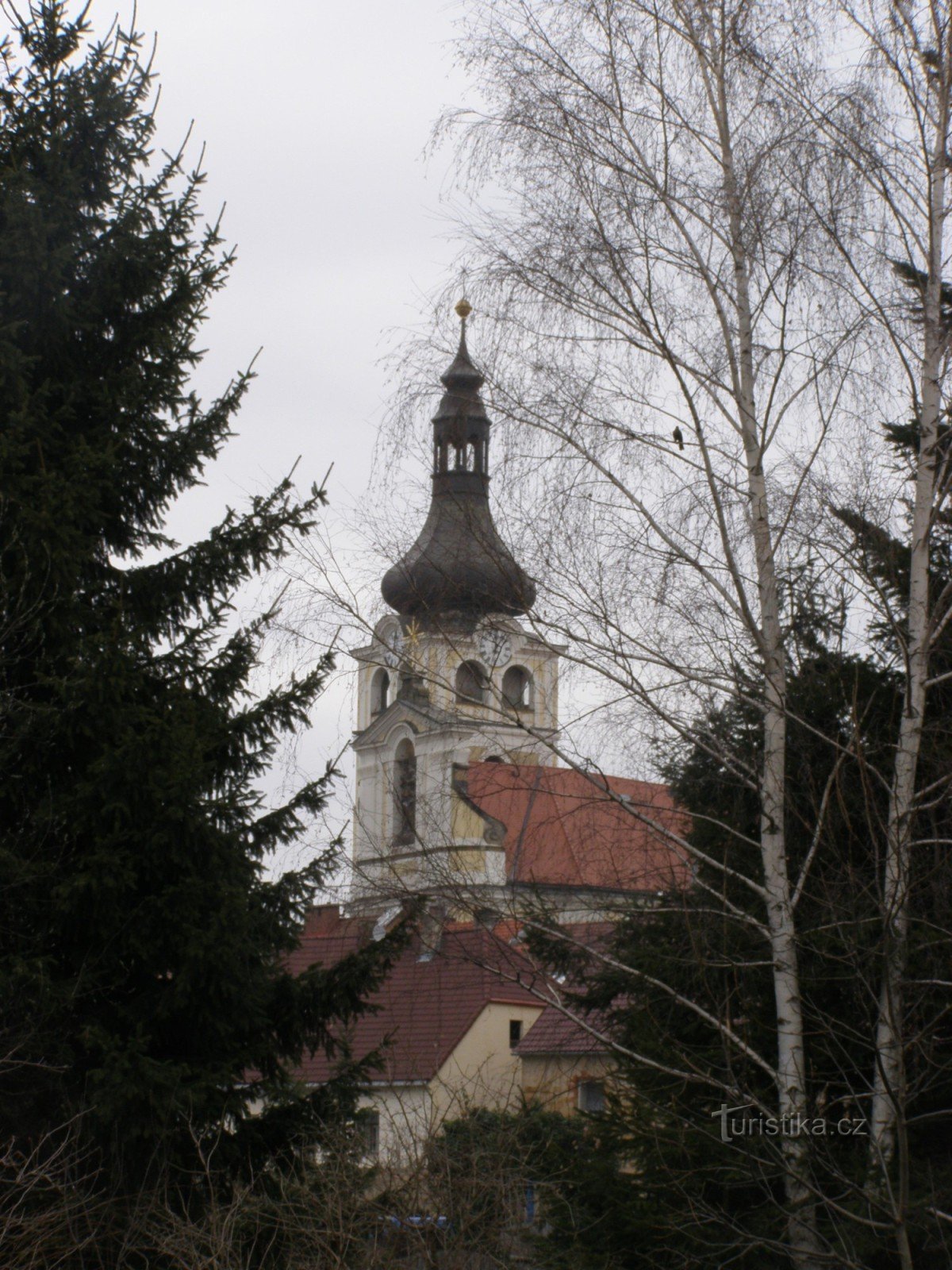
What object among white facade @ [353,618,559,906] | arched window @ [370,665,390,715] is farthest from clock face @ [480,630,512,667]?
arched window @ [370,665,390,715]

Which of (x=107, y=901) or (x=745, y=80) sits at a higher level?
(x=745, y=80)

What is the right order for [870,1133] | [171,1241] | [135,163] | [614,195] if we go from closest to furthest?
[171,1241]
[870,1133]
[614,195]
[135,163]

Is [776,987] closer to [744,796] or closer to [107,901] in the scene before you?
[744,796]

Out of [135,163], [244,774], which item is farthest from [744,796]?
[135,163]

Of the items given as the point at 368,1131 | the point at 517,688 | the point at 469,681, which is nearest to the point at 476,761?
the point at 469,681

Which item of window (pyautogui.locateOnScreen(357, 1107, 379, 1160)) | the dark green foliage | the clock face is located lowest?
the dark green foliage

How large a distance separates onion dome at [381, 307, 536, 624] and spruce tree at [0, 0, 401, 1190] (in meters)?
1.25

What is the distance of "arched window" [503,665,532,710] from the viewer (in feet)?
27.7

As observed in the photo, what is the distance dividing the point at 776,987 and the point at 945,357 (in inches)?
134

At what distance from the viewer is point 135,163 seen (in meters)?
9.98

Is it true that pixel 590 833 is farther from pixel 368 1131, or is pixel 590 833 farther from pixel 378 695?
pixel 378 695

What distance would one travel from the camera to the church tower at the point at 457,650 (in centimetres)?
823

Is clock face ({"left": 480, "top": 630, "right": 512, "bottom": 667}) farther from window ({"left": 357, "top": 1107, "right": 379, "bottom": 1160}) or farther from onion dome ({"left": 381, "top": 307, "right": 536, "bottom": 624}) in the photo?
window ({"left": 357, "top": 1107, "right": 379, "bottom": 1160})

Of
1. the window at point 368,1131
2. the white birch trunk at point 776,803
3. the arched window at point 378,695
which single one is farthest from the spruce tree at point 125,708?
the arched window at point 378,695
